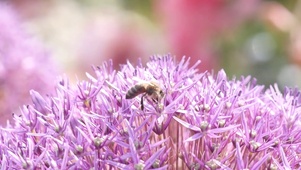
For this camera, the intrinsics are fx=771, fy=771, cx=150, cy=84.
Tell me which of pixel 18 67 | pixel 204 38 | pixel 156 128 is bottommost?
pixel 156 128

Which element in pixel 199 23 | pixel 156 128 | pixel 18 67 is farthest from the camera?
pixel 199 23

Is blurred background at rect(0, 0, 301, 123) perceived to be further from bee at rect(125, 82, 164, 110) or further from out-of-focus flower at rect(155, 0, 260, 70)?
bee at rect(125, 82, 164, 110)

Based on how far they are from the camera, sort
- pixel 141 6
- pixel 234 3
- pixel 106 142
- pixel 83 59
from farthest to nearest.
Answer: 1. pixel 141 6
2. pixel 83 59
3. pixel 234 3
4. pixel 106 142

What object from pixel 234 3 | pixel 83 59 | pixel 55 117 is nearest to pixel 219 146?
pixel 55 117

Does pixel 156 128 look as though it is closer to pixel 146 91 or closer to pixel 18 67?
pixel 146 91

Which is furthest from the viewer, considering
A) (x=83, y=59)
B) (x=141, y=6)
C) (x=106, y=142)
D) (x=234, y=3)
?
(x=141, y=6)

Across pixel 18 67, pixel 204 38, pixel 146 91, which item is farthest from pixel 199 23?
pixel 146 91

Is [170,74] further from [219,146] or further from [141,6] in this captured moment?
[141,6]
